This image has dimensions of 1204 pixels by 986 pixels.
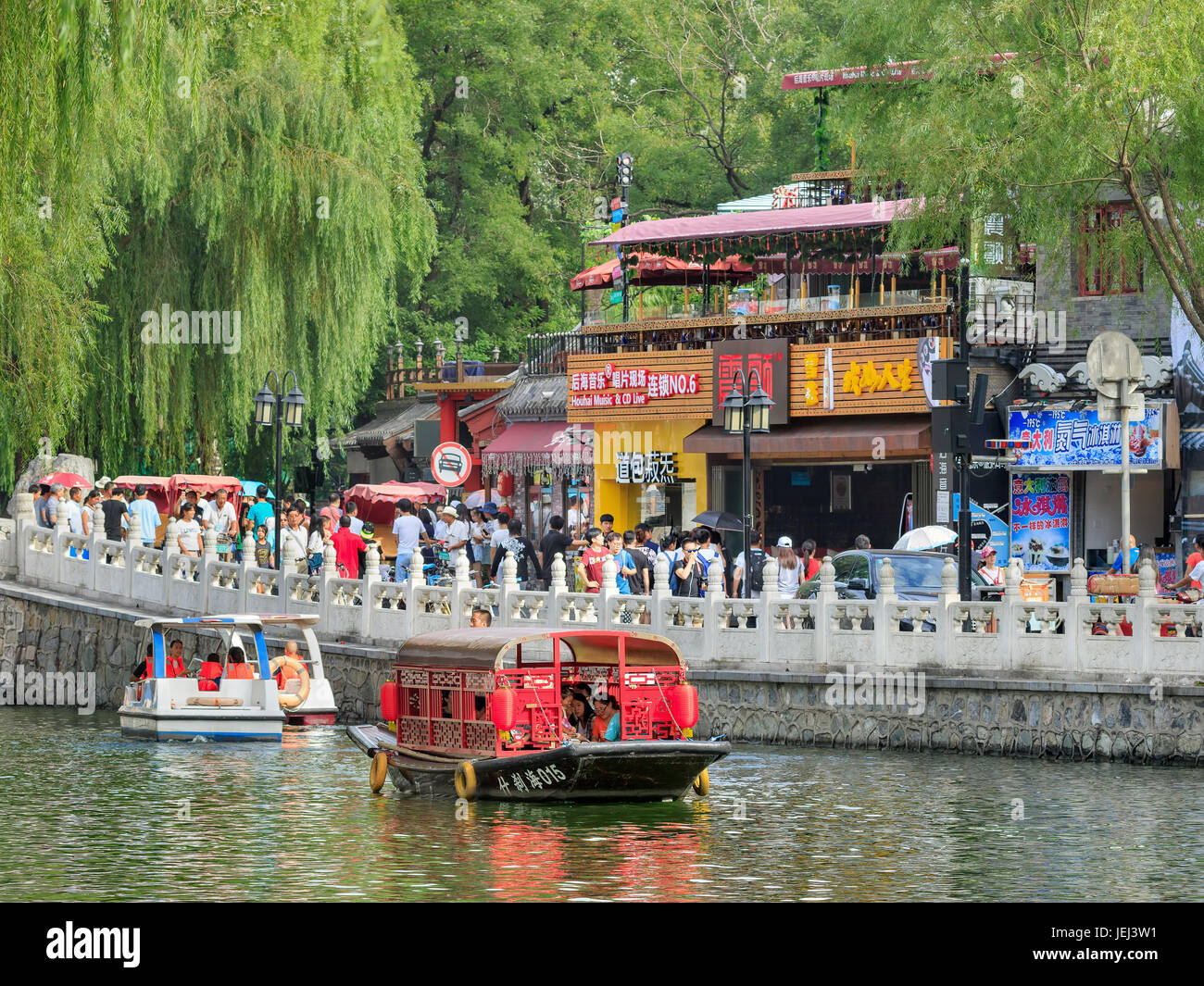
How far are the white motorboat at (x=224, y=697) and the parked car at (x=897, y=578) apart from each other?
6.62m

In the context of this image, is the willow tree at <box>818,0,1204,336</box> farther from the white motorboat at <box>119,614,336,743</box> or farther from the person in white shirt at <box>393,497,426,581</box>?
the white motorboat at <box>119,614,336,743</box>

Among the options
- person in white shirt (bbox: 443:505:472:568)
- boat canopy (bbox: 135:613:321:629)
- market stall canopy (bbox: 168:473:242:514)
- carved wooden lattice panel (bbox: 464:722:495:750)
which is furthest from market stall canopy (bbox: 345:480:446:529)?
carved wooden lattice panel (bbox: 464:722:495:750)

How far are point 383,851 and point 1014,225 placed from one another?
11080 mm

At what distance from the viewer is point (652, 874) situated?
51.7 ft

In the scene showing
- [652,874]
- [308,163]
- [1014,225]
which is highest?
[308,163]

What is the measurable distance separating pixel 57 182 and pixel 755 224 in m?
17.0

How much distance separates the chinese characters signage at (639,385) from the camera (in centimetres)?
3544

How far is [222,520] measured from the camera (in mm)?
31047

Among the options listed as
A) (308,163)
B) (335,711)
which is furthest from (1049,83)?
(308,163)

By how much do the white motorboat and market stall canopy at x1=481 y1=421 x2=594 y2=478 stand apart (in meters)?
12.4

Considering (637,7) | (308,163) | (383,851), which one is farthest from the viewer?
(637,7)

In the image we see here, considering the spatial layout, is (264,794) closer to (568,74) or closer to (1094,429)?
(1094,429)

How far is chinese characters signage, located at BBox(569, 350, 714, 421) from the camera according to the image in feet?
116

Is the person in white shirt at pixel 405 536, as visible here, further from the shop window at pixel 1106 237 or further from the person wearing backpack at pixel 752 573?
the shop window at pixel 1106 237
